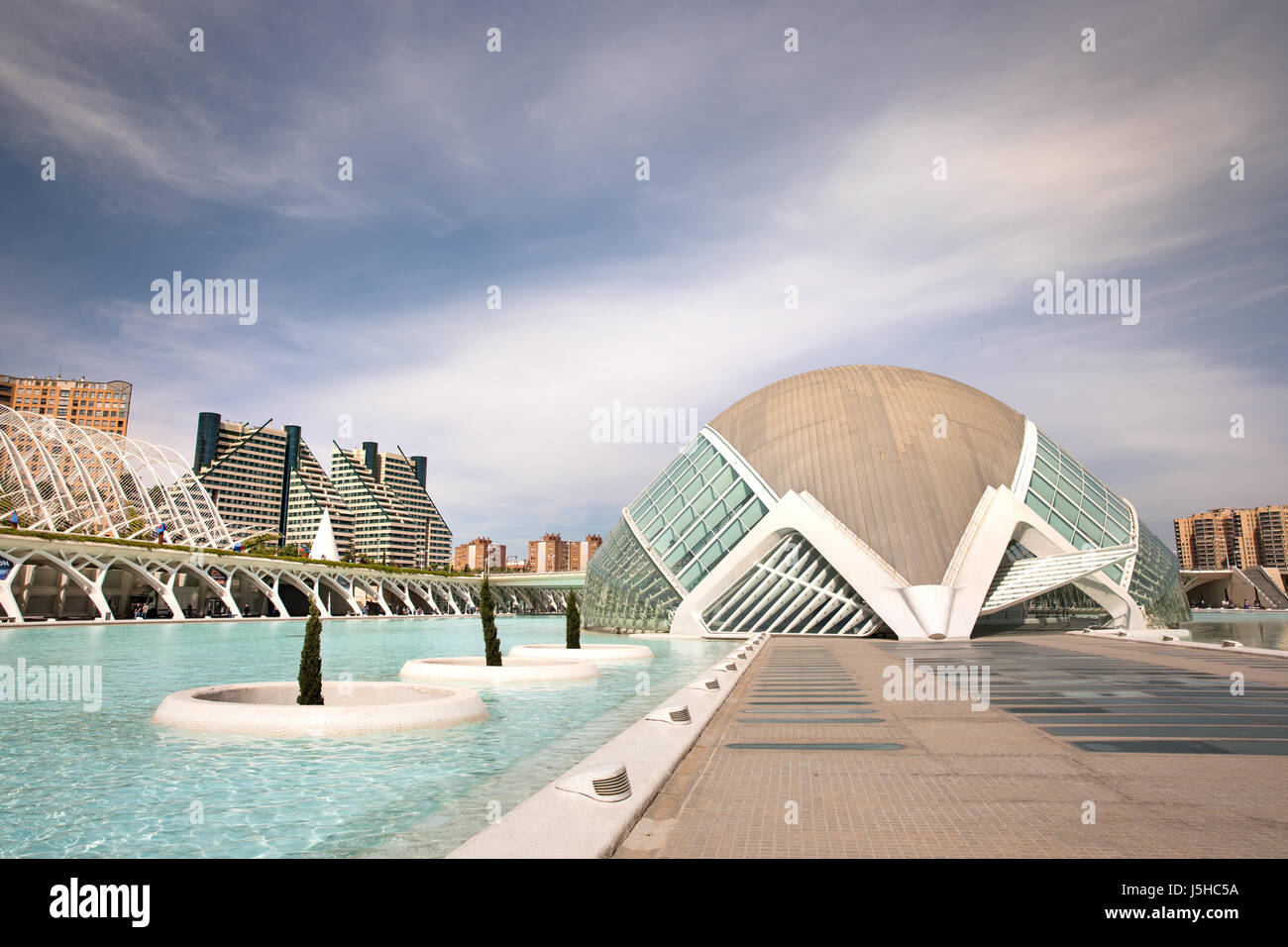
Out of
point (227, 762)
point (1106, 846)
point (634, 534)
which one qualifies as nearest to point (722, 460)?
point (634, 534)

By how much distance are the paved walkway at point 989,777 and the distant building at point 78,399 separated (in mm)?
189671

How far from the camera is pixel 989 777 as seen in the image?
21.9 feet

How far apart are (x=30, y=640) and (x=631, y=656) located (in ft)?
78.5

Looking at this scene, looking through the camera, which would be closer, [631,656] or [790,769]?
[790,769]

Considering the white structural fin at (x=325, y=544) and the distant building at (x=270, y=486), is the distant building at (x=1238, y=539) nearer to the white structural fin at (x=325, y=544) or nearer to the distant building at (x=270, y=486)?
the white structural fin at (x=325, y=544)

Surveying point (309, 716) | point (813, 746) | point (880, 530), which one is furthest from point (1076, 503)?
point (309, 716)

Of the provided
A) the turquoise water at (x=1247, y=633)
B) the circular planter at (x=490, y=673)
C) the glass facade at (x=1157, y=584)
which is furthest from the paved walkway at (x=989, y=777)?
the glass facade at (x=1157, y=584)

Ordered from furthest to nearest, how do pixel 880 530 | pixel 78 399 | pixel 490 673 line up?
pixel 78 399, pixel 880 530, pixel 490 673

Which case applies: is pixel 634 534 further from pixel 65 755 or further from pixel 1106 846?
pixel 1106 846

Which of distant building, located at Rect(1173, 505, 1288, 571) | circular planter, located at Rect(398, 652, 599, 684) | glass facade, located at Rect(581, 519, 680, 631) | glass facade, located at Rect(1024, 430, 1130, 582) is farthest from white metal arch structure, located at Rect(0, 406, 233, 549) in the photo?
distant building, located at Rect(1173, 505, 1288, 571)

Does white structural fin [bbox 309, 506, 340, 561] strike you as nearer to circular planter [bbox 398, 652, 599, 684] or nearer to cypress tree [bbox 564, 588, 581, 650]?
cypress tree [bbox 564, 588, 581, 650]

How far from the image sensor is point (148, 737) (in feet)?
32.6

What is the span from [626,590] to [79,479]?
55.1 metres

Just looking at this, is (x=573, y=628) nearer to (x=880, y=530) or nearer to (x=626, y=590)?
(x=880, y=530)
